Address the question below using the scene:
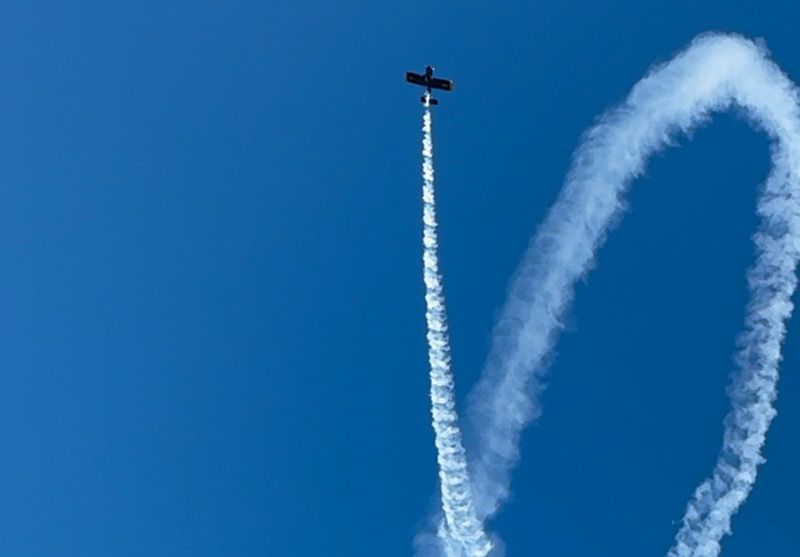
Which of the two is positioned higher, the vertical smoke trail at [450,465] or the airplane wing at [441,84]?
the airplane wing at [441,84]

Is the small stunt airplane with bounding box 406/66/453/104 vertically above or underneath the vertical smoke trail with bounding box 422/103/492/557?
above

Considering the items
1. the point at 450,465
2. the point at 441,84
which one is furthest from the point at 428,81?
the point at 450,465

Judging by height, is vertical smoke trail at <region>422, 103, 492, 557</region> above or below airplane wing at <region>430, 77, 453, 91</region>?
below

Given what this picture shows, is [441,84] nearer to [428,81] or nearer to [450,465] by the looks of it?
[428,81]

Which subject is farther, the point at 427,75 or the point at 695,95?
the point at 427,75

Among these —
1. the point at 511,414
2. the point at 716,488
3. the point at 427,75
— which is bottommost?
the point at 716,488

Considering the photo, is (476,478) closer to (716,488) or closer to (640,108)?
(716,488)

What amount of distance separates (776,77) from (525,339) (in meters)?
21.1

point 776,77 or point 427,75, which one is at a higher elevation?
point 427,75

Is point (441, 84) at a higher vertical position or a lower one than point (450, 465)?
higher

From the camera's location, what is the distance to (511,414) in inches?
2808

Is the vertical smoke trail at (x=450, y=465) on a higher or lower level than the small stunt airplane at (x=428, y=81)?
lower

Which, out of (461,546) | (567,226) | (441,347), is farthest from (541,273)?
(461,546)

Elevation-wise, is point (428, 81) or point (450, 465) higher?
point (428, 81)
